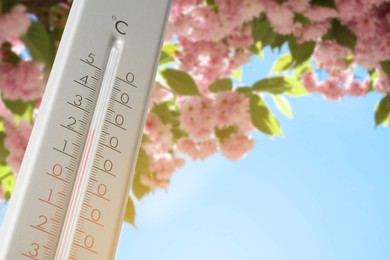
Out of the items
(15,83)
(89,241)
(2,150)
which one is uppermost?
(15,83)

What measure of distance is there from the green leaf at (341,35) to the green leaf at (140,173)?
1.98 feet

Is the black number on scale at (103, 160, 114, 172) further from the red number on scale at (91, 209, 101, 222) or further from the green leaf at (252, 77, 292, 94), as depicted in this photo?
the green leaf at (252, 77, 292, 94)

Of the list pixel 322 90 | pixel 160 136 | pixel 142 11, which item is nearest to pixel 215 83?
pixel 160 136

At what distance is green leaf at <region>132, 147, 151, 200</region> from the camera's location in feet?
5.03

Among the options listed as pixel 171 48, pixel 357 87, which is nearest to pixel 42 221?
pixel 171 48

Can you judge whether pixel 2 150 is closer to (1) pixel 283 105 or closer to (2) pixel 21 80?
(2) pixel 21 80

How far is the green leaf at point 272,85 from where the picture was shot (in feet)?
5.35

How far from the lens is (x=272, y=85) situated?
1626mm

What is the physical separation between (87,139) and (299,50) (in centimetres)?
115

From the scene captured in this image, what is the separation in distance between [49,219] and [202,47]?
4.51 ft

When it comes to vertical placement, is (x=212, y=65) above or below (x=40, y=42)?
above

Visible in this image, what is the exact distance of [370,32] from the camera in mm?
1532

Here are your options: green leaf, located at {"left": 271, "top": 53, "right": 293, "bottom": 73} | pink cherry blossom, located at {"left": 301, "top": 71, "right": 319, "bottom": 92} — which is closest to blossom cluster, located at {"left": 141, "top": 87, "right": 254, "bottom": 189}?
green leaf, located at {"left": 271, "top": 53, "right": 293, "bottom": 73}

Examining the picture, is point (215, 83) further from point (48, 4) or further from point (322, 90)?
point (48, 4)
